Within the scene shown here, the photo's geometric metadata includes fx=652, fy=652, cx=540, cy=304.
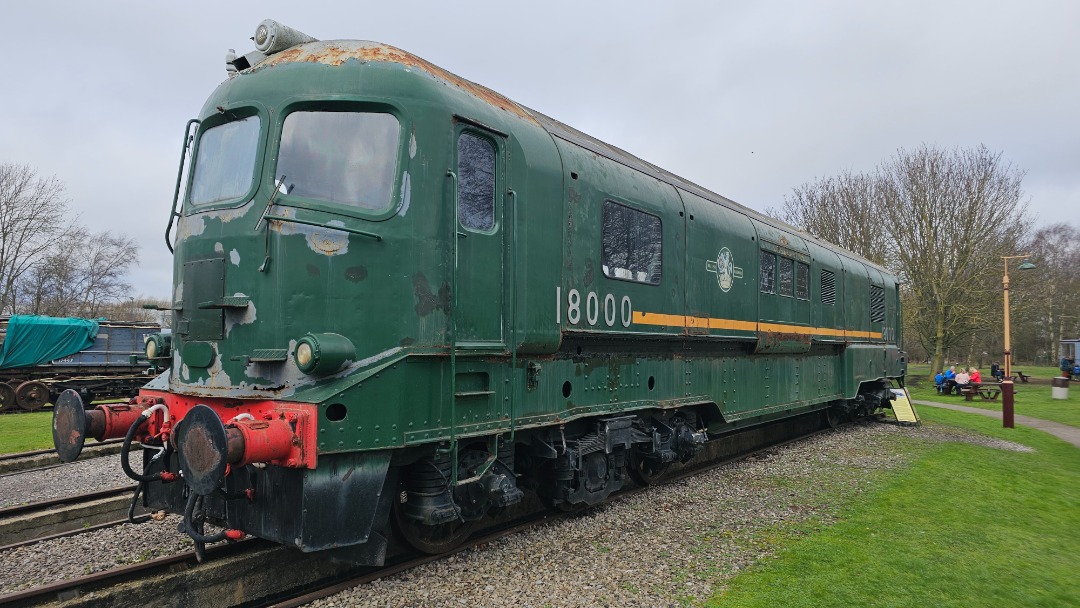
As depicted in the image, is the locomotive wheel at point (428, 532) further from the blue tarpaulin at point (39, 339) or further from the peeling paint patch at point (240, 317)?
the blue tarpaulin at point (39, 339)

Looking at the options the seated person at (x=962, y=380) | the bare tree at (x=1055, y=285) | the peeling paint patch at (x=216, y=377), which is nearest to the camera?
the peeling paint patch at (x=216, y=377)

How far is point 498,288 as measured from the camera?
527cm

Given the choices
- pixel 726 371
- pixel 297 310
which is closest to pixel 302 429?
pixel 297 310

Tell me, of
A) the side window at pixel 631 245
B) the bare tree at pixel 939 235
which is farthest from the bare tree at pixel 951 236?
the side window at pixel 631 245

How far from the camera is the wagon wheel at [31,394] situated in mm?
17594

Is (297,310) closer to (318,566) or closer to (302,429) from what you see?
(302,429)

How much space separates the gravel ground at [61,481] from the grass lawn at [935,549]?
7.61 m

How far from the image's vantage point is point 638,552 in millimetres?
5777

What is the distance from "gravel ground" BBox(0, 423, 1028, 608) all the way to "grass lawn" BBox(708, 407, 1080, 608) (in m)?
0.38

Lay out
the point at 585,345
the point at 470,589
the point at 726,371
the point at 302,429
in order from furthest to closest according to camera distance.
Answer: the point at 726,371
the point at 585,345
the point at 470,589
the point at 302,429

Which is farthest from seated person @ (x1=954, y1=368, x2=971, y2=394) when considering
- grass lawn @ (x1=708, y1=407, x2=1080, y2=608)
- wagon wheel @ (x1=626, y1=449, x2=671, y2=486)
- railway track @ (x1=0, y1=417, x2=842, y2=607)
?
railway track @ (x1=0, y1=417, x2=842, y2=607)

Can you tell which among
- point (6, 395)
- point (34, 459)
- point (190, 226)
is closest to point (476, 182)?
point (190, 226)

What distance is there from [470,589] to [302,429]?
1803 mm

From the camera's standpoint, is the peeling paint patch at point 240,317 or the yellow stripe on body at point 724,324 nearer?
the peeling paint patch at point 240,317
